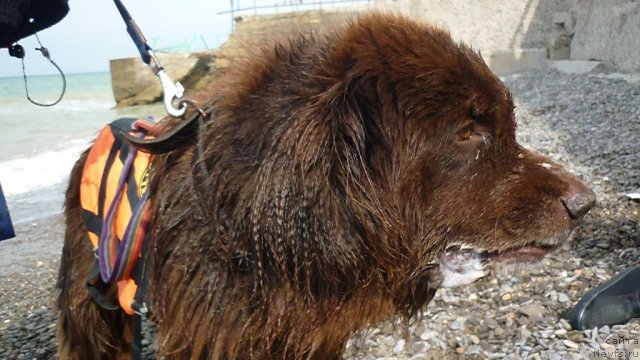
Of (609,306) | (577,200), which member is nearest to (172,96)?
(577,200)

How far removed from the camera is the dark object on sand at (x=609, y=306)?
2.71 meters

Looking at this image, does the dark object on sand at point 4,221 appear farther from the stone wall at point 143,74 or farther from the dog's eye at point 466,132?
the stone wall at point 143,74

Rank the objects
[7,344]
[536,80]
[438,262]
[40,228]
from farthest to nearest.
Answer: [536,80] → [40,228] → [7,344] → [438,262]

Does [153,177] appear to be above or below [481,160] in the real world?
below

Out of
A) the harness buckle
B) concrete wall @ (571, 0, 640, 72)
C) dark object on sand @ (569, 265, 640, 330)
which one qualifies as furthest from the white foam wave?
concrete wall @ (571, 0, 640, 72)

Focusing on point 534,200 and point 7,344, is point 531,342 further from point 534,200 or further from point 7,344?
point 7,344

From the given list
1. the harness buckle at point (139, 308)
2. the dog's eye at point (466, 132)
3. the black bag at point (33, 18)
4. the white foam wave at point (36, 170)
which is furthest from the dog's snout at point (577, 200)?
the white foam wave at point (36, 170)

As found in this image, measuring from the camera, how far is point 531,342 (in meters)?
2.77

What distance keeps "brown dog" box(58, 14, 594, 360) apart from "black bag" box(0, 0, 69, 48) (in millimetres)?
753

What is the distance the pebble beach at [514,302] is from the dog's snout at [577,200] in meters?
0.28

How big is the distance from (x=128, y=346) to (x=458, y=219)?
1.46 m

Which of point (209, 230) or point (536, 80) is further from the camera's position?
point (536, 80)

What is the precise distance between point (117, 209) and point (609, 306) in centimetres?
229

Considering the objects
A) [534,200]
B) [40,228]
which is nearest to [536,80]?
[40,228]
